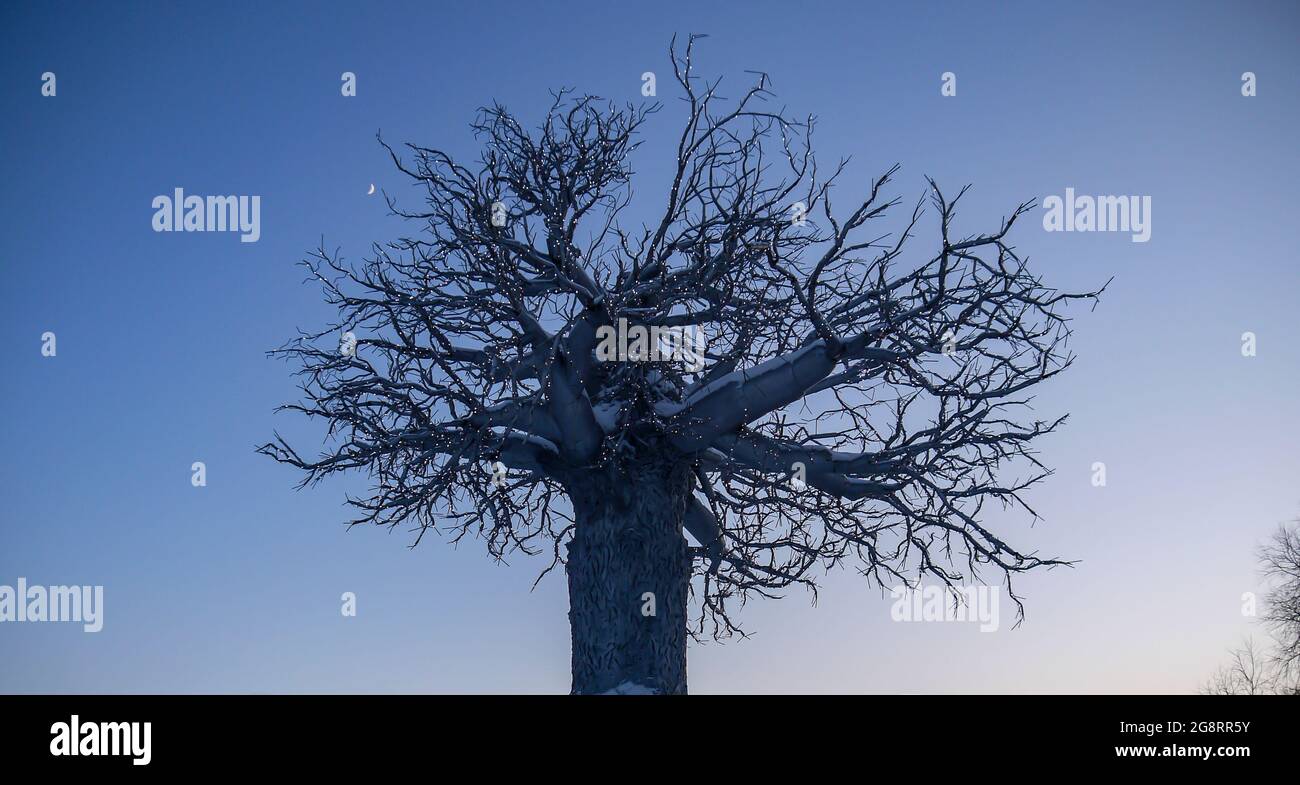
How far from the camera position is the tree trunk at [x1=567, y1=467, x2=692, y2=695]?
10297mm

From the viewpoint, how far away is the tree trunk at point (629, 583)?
10.3 metres

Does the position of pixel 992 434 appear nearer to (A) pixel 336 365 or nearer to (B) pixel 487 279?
(B) pixel 487 279

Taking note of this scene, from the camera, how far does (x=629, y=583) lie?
10.4 m

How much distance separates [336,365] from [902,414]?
6.17m

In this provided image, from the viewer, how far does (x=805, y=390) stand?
34.9 feet
